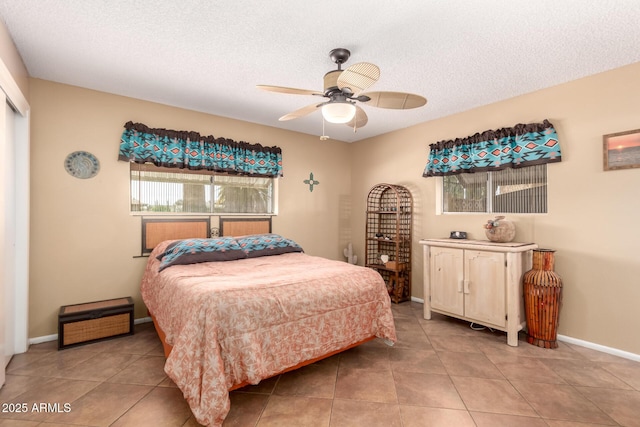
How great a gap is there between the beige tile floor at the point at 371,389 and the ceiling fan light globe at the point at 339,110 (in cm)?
202

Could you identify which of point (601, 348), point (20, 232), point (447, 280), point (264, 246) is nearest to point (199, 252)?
point (264, 246)

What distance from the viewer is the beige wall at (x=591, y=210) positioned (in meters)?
2.74

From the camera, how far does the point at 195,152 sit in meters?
3.82

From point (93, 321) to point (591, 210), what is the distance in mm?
4953

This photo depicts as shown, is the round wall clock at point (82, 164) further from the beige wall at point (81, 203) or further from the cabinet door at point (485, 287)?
the cabinet door at point (485, 287)

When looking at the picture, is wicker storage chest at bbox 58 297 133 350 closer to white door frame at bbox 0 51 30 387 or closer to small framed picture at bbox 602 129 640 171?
white door frame at bbox 0 51 30 387

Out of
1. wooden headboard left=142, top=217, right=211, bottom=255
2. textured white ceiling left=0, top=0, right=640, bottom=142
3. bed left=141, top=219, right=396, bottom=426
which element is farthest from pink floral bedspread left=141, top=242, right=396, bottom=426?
textured white ceiling left=0, top=0, right=640, bottom=142

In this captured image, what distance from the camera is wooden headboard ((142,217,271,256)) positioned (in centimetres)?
358

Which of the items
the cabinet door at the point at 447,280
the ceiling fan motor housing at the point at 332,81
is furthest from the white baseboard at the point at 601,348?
the ceiling fan motor housing at the point at 332,81

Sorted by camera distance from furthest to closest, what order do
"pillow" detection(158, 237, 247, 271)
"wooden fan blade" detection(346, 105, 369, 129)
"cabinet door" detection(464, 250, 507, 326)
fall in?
"cabinet door" detection(464, 250, 507, 326) → "pillow" detection(158, 237, 247, 271) → "wooden fan blade" detection(346, 105, 369, 129)

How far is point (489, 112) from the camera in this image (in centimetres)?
369

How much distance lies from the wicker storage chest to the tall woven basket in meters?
4.05

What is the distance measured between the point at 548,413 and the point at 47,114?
4.90m

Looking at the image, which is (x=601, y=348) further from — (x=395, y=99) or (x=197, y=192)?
(x=197, y=192)
